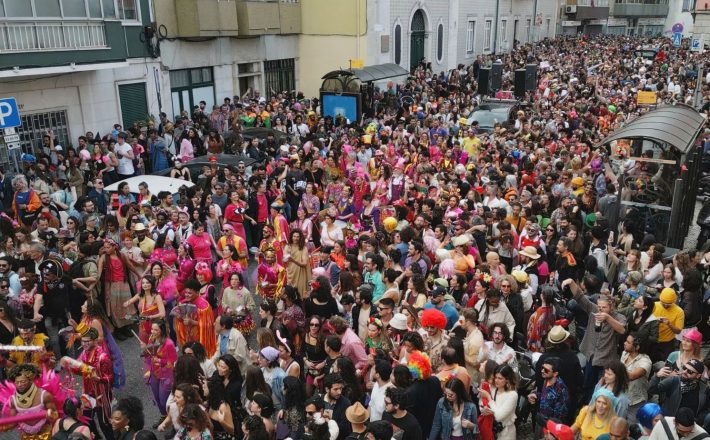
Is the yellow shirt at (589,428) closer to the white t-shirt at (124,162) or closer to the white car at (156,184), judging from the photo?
the white car at (156,184)

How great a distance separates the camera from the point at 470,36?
3834cm

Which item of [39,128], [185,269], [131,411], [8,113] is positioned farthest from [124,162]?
[131,411]


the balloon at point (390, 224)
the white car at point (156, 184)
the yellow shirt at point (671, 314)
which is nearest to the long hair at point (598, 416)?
the yellow shirt at point (671, 314)

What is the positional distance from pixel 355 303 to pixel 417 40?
27.2 m

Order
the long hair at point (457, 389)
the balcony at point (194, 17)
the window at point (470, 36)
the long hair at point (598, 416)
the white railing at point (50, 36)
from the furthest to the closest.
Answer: the window at point (470, 36) → the balcony at point (194, 17) → the white railing at point (50, 36) → the long hair at point (457, 389) → the long hair at point (598, 416)

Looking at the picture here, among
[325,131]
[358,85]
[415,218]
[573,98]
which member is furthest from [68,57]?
[573,98]

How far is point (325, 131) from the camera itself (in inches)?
720

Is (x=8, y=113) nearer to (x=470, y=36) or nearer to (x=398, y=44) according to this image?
(x=398, y=44)

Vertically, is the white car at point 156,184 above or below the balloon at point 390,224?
above

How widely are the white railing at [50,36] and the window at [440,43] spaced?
69.4 feet

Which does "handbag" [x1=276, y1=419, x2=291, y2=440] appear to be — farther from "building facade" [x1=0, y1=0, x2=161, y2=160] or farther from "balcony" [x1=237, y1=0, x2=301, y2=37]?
"balcony" [x1=237, y1=0, x2=301, y2=37]

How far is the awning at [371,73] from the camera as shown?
21047 millimetres

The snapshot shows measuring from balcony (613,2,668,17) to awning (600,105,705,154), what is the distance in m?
65.5

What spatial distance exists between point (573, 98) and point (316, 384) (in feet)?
65.3
